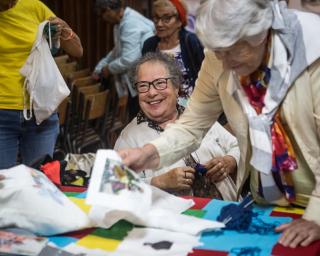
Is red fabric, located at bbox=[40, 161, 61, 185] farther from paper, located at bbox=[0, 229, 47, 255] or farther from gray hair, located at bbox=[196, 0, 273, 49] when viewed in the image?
gray hair, located at bbox=[196, 0, 273, 49]

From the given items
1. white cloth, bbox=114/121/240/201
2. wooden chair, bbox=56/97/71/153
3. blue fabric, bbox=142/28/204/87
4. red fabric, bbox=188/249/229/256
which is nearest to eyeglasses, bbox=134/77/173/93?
white cloth, bbox=114/121/240/201

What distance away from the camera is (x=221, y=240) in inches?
62.8

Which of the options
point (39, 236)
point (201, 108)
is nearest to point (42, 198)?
point (39, 236)

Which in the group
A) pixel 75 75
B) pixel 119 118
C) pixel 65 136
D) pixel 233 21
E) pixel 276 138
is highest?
pixel 233 21

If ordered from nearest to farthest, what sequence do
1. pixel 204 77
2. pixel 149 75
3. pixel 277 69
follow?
pixel 277 69 → pixel 204 77 → pixel 149 75

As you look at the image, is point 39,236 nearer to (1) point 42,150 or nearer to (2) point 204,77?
(2) point 204,77

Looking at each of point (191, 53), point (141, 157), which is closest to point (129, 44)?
point (191, 53)

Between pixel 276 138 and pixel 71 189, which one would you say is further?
pixel 71 189

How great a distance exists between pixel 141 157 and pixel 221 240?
1.26 ft

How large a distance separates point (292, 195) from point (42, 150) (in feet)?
4.77

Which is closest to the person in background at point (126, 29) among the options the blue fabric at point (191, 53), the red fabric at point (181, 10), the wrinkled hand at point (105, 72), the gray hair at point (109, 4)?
the gray hair at point (109, 4)

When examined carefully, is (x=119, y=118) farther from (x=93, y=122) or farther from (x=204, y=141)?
(x=204, y=141)

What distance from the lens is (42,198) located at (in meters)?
1.69

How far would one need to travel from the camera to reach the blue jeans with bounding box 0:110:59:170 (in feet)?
9.19
